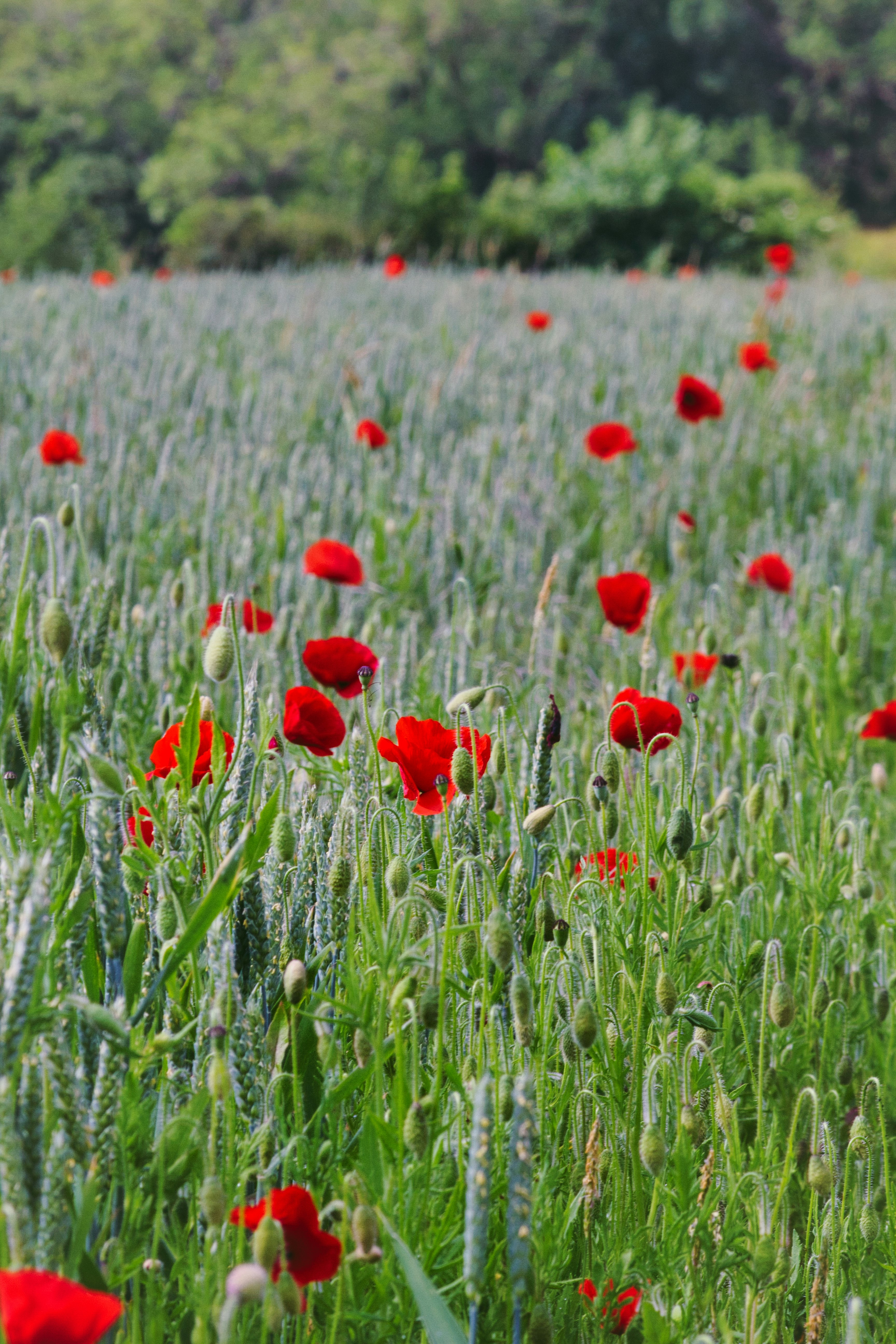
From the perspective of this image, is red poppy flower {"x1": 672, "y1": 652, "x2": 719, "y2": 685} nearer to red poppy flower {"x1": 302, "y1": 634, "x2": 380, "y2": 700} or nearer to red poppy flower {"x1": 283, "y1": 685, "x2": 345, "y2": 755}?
red poppy flower {"x1": 302, "y1": 634, "x2": 380, "y2": 700}

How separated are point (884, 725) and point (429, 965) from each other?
1.05 m

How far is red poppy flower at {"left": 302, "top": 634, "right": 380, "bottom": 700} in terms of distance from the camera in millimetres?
1318

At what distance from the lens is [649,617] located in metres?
1.71

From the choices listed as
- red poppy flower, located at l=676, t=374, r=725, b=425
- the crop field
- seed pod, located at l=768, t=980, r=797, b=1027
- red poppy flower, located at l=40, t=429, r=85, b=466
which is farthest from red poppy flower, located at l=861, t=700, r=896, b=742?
red poppy flower, located at l=40, t=429, r=85, b=466

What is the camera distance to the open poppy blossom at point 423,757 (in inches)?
42.7

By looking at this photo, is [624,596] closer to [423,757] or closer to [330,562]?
[330,562]

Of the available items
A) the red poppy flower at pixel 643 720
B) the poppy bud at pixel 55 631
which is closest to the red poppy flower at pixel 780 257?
the red poppy flower at pixel 643 720

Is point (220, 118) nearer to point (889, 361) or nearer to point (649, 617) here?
point (889, 361)

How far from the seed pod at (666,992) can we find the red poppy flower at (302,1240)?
1.24ft

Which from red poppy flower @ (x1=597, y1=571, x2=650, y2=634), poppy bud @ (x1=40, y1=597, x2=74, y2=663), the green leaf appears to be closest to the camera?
the green leaf

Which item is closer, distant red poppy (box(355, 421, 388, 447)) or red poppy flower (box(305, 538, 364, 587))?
red poppy flower (box(305, 538, 364, 587))

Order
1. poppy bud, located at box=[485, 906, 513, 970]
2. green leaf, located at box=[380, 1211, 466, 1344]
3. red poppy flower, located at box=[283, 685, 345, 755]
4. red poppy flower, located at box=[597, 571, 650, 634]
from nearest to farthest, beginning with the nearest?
green leaf, located at box=[380, 1211, 466, 1344], poppy bud, located at box=[485, 906, 513, 970], red poppy flower, located at box=[283, 685, 345, 755], red poppy flower, located at box=[597, 571, 650, 634]

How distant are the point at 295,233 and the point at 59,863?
1315cm

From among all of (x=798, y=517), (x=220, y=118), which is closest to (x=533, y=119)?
(x=220, y=118)
